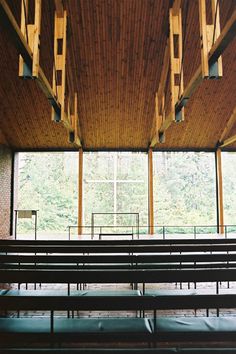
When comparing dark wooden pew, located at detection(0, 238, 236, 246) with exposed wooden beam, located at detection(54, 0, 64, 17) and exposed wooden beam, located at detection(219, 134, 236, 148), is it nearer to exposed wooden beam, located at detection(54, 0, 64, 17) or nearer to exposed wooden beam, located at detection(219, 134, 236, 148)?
exposed wooden beam, located at detection(54, 0, 64, 17)

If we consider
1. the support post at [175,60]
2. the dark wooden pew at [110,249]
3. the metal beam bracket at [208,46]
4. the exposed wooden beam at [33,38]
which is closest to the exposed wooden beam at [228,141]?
the support post at [175,60]

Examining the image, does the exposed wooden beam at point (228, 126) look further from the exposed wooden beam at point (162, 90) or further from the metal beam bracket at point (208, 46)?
the metal beam bracket at point (208, 46)

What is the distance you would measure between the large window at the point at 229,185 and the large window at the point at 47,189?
5.85 metres

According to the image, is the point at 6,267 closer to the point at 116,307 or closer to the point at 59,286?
the point at 59,286

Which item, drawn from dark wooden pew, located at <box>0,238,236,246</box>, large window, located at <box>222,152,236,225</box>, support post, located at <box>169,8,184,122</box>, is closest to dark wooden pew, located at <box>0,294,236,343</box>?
dark wooden pew, located at <box>0,238,236,246</box>

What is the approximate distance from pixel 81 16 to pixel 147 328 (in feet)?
21.2

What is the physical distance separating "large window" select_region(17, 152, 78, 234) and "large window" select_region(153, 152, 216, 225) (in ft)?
10.8

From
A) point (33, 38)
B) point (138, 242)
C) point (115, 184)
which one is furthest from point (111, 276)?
point (115, 184)

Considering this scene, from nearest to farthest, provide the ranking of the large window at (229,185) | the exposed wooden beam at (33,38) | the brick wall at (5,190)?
1. the exposed wooden beam at (33,38)
2. the brick wall at (5,190)
3. the large window at (229,185)

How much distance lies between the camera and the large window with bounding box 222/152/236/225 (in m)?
12.5

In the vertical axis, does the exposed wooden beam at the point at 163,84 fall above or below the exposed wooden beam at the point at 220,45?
above

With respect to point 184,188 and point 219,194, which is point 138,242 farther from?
point 184,188

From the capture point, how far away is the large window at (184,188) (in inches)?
481

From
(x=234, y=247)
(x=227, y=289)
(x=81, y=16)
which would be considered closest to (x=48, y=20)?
(x=81, y=16)
